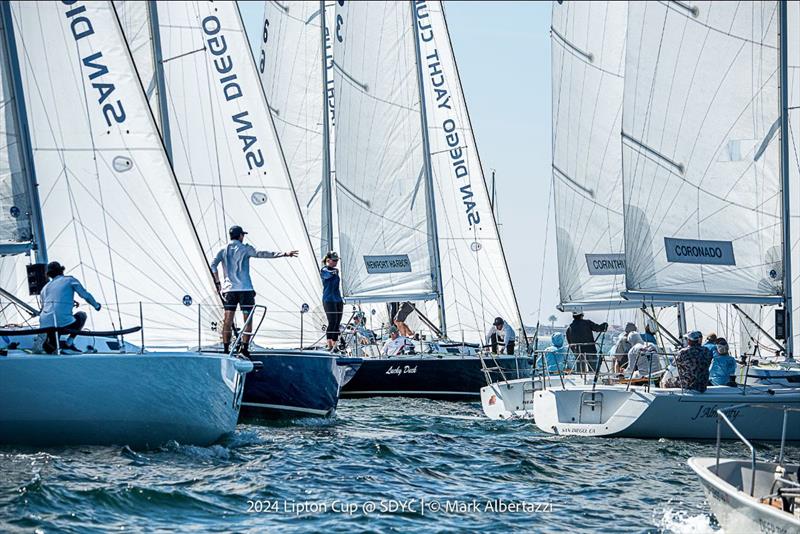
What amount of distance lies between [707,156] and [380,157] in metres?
11.7

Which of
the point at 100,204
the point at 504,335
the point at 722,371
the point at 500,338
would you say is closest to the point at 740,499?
the point at 722,371

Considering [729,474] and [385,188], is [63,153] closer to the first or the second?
[729,474]

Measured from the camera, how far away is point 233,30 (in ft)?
72.7

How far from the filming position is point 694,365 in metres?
17.6

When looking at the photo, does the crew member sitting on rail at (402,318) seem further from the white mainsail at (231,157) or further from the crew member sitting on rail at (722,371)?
the crew member sitting on rail at (722,371)

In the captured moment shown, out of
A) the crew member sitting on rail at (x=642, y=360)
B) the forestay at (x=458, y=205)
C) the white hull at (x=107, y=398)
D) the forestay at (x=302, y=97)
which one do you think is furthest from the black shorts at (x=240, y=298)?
the forestay at (x=302, y=97)

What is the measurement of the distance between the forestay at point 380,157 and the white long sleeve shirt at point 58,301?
51.1ft

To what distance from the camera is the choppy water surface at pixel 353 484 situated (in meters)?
11.5

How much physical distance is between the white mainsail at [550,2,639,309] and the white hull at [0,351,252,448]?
13.9 m

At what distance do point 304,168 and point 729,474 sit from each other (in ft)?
81.7

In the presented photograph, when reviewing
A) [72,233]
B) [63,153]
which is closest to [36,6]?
[63,153]

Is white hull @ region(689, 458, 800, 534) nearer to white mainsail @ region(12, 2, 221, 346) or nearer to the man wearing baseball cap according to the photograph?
the man wearing baseball cap

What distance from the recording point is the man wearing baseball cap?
17562 mm

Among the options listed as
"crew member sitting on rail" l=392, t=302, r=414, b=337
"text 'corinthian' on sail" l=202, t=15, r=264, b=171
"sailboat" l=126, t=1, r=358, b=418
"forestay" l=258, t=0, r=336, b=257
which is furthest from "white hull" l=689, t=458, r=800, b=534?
"forestay" l=258, t=0, r=336, b=257
